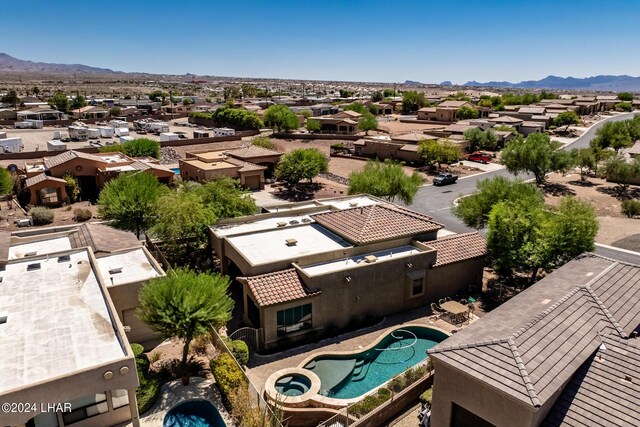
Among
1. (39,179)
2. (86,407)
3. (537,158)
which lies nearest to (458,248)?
(86,407)

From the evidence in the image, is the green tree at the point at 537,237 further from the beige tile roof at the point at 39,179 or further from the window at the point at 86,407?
the beige tile roof at the point at 39,179

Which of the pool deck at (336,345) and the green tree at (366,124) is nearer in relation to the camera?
the pool deck at (336,345)

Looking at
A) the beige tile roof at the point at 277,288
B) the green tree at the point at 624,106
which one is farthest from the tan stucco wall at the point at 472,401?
the green tree at the point at 624,106

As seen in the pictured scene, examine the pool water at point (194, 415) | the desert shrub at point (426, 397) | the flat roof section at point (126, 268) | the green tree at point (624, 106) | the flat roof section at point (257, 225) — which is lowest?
the pool water at point (194, 415)

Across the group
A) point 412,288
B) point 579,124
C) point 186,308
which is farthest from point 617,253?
point 579,124

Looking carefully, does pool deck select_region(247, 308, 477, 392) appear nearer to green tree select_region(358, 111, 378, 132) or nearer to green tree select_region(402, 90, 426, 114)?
green tree select_region(358, 111, 378, 132)

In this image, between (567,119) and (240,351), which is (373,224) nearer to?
(240,351)
